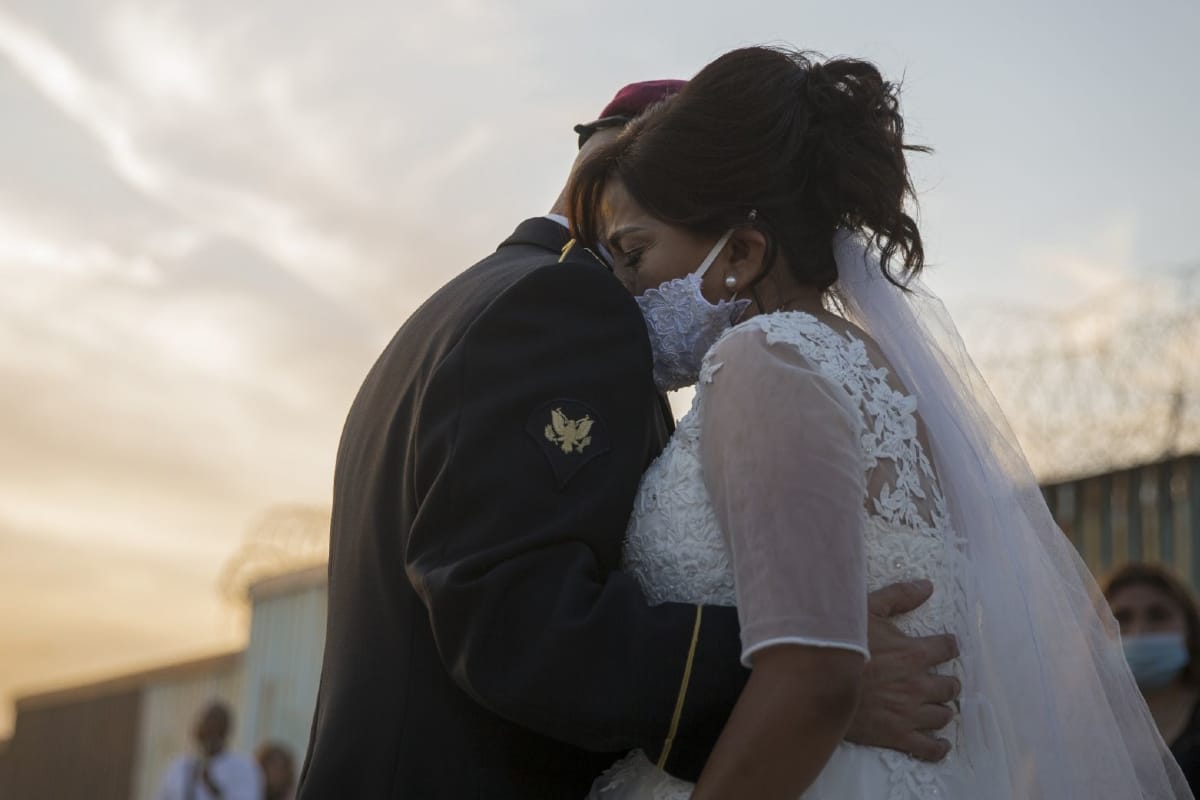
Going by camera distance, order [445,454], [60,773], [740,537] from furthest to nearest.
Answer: [60,773]
[445,454]
[740,537]

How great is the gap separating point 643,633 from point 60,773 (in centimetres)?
2638

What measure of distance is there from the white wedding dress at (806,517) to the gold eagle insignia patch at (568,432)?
0.18 meters

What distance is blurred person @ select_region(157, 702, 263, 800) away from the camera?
10.3 m

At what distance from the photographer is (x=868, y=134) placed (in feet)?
9.50

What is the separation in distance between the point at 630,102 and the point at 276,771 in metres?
9.12

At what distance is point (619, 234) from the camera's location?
2.88 metres

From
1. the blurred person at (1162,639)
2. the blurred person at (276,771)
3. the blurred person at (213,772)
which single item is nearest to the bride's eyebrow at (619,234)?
the blurred person at (1162,639)

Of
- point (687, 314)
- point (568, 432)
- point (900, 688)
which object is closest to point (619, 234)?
point (687, 314)

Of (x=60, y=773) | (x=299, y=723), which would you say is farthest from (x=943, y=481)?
(x=60, y=773)

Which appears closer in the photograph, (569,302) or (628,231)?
(569,302)

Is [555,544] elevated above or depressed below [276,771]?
above

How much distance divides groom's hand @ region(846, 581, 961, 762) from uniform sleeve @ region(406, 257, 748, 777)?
25cm

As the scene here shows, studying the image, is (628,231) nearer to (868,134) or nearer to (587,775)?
(868,134)

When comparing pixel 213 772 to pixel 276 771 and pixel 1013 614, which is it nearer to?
pixel 276 771
